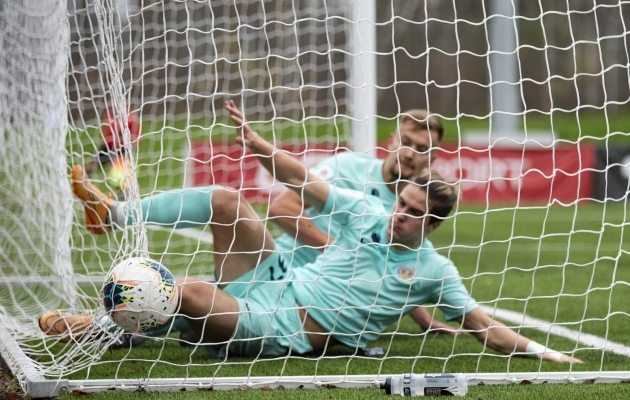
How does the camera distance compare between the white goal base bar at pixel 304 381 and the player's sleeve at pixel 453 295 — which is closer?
the white goal base bar at pixel 304 381

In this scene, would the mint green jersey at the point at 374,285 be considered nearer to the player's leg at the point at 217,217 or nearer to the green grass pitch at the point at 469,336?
the green grass pitch at the point at 469,336

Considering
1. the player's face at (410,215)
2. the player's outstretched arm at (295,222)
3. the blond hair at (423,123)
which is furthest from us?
the player's outstretched arm at (295,222)

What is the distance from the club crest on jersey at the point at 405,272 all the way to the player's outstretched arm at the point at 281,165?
0.50 meters

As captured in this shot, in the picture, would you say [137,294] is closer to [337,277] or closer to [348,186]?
[337,277]

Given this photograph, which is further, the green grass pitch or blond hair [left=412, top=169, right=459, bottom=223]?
blond hair [left=412, top=169, right=459, bottom=223]

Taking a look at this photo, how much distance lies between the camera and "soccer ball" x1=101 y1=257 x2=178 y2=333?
355 centimetres

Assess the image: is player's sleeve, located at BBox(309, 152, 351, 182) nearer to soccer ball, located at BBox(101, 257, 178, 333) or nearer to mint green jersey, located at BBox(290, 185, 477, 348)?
mint green jersey, located at BBox(290, 185, 477, 348)

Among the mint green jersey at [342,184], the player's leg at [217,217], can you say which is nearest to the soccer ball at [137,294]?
the player's leg at [217,217]

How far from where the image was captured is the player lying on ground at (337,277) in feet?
13.8

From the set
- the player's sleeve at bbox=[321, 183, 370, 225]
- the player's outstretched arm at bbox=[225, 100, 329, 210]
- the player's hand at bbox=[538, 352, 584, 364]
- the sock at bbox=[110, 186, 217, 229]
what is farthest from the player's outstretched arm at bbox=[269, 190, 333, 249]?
the player's hand at bbox=[538, 352, 584, 364]

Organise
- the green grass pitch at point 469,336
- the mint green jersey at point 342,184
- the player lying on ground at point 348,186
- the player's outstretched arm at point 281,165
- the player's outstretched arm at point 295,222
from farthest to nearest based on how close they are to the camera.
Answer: the mint green jersey at point 342,184, the player's outstretched arm at point 295,222, the player lying on ground at point 348,186, the player's outstretched arm at point 281,165, the green grass pitch at point 469,336

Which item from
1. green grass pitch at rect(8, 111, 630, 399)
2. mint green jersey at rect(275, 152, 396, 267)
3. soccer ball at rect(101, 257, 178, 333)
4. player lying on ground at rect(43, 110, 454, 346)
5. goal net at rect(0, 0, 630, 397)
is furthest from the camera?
mint green jersey at rect(275, 152, 396, 267)

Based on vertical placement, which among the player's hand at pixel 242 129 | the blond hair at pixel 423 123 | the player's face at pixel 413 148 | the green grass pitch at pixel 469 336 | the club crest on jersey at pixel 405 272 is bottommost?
the green grass pitch at pixel 469 336

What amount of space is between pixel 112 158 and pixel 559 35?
25047 millimetres
